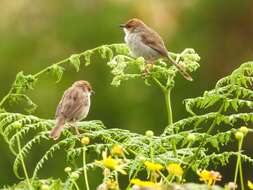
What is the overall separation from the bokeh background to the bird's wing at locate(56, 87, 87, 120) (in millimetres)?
6454

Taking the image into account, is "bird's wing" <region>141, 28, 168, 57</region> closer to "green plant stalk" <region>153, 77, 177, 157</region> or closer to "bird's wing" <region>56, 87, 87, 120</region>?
"bird's wing" <region>56, 87, 87, 120</region>

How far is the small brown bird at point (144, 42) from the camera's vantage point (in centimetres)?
687

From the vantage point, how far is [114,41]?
589 inches

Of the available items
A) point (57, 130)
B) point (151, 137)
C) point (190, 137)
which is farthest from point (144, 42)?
point (190, 137)

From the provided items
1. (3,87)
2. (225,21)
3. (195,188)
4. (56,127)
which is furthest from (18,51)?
(195,188)

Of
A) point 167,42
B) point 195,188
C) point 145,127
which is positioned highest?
point 167,42

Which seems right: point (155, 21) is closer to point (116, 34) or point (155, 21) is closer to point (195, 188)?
point (116, 34)

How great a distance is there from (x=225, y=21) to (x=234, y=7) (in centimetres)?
28

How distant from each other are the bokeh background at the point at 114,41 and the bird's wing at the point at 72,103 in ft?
21.2

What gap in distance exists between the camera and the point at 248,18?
1670 cm

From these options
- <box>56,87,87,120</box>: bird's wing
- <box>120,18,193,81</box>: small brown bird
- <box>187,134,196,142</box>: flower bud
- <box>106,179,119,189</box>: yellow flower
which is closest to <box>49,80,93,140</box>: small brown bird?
<box>56,87,87,120</box>: bird's wing

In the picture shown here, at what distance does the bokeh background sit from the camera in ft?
45.9

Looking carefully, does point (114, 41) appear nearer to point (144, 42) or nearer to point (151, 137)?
point (144, 42)

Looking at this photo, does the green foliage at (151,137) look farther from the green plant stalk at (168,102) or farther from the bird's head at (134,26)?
the bird's head at (134,26)
